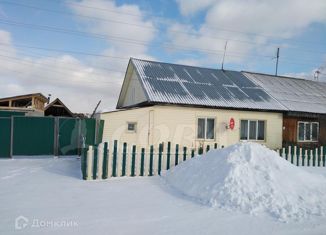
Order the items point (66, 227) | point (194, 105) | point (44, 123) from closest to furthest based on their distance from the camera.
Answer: point (66, 227), point (44, 123), point (194, 105)

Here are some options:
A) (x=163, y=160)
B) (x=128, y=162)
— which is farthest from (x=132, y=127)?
(x=128, y=162)

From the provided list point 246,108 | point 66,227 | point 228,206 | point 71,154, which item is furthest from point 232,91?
point 66,227

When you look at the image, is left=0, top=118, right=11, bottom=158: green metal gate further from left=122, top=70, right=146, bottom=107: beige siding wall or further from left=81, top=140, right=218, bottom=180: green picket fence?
left=122, top=70, right=146, bottom=107: beige siding wall

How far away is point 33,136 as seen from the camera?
43.0 feet

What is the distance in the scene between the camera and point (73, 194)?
6723 millimetres

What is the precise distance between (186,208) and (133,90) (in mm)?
14059

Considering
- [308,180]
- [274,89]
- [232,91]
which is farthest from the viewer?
[274,89]

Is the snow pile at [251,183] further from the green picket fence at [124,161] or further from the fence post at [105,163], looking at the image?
the fence post at [105,163]

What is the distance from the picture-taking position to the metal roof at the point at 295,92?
18.8 m

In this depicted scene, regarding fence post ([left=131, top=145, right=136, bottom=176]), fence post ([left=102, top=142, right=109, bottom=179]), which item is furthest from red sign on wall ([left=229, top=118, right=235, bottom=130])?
fence post ([left=102, top=142, right=109, bottom=179])

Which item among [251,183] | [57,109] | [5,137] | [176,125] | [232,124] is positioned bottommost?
[251,183]

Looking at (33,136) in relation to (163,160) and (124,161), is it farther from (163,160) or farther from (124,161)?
(163,160)

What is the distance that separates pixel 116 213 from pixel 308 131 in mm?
16559

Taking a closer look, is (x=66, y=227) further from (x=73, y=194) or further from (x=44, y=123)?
(x=44, y=123)
